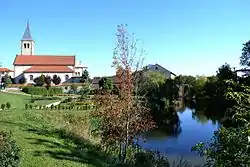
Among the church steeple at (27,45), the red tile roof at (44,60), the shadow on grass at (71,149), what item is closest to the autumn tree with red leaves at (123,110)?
the shadow on grass at (71,149)

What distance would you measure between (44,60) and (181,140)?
2895 inches

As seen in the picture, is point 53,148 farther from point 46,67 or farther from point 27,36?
point 27,36

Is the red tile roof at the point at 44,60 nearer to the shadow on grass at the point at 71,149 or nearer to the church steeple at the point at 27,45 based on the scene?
the church steeple at the point at 27,45

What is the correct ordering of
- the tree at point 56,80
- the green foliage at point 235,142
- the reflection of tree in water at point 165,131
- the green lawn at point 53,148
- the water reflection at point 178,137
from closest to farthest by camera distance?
the green foliage at point 235,142 → the green lawn at point 53,148 → the water reflection at point 178,137 → the reflection of tree in water at point 165,131 → the tree at point 56,80

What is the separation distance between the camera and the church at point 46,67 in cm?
8669

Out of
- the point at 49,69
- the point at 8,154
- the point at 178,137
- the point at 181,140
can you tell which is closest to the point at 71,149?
the point at 8,154

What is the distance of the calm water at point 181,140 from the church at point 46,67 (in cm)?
5824

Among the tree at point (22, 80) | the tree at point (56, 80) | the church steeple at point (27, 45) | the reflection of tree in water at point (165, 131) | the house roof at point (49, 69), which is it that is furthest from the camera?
the church steeple at point (27, 45)

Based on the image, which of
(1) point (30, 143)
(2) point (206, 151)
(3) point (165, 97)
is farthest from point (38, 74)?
(2) point (206, 151)

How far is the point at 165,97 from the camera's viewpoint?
58812 millimetres

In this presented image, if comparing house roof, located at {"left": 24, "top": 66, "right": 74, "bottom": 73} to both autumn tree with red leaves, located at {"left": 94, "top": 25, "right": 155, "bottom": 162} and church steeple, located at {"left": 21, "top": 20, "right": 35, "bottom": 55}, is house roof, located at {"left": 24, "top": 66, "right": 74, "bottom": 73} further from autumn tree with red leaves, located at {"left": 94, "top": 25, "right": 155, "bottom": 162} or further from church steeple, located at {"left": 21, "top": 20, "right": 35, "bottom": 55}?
autumn tree with red leaves, located at {"left": 94, "top": 25, "right": 155, "bottom": 162}

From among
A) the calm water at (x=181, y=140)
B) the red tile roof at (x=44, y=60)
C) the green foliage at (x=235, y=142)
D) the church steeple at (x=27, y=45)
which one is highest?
the church steeple at (x=27, y=45)

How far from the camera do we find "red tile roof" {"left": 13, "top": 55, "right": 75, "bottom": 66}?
90544 millimetres

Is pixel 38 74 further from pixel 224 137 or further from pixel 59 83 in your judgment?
pixel 224 137
